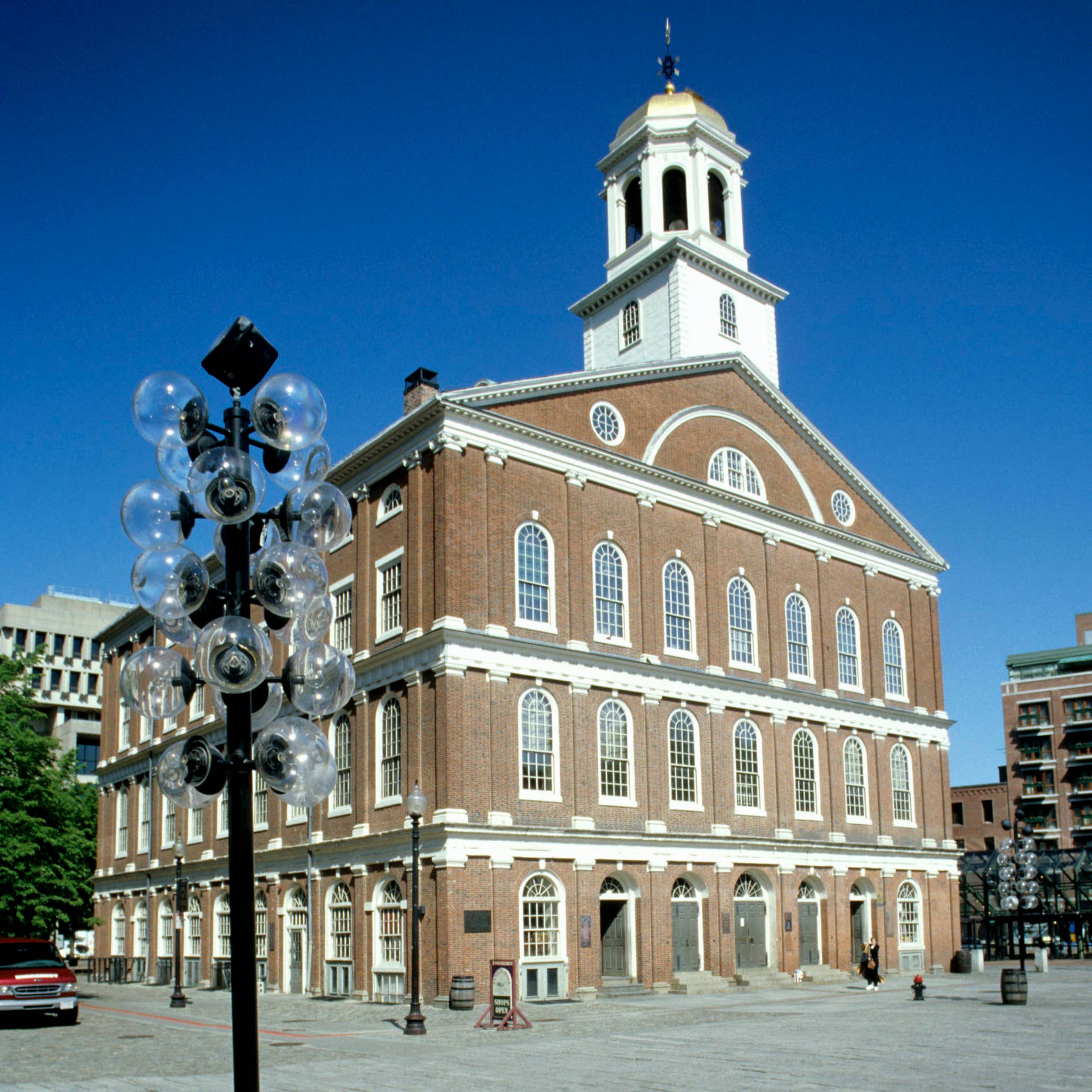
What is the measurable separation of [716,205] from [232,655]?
152 ft

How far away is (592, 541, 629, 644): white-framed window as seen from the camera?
126 ft

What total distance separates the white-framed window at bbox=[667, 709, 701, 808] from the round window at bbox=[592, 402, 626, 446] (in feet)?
28.2

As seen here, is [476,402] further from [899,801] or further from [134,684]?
[134,684]

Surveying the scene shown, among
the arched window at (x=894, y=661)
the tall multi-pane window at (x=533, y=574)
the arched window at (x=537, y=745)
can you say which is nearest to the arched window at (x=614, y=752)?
the arched window at (x=537, y=745)

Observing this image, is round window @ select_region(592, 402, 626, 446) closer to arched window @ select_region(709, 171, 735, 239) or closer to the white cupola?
the white cupola

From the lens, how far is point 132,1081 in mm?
18344

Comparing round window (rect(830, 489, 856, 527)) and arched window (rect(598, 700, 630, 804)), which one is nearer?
arched window (rect(598, 700, 630, 804))

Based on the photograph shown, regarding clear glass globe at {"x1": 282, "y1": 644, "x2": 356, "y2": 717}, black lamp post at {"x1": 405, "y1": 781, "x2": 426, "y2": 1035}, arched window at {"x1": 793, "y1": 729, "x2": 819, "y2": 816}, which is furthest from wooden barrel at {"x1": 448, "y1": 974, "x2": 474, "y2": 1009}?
clear glass globe at {"x1": 282, "y1": 644, "x2": 356, "y2": 717}

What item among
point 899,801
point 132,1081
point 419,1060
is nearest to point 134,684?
point 132,1081

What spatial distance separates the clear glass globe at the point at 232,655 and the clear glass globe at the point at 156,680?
0.78 m

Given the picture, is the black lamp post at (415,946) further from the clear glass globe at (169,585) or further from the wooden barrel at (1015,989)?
the clear glass globe at (169,585)

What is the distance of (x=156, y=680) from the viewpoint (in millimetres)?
10070

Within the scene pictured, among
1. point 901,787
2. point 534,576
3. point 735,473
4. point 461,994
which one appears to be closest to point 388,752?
point 534,576

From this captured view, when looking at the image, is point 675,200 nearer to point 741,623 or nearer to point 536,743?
point 741,623
